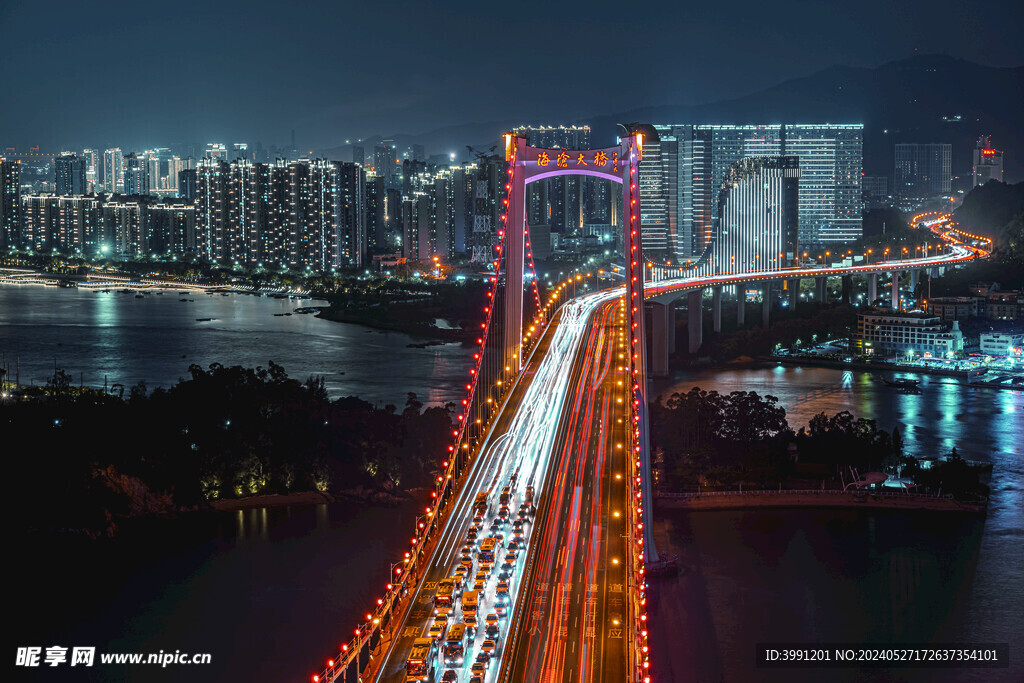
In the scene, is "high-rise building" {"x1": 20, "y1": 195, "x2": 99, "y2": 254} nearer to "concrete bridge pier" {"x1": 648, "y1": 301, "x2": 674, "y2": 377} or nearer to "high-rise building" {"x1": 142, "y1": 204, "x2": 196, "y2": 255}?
"high-rise building" {"x1": 142, "y1": 204, "x2": 196, "y2": 255}

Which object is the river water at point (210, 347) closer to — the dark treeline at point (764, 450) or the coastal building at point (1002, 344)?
the dark treeline at point (764, 450)

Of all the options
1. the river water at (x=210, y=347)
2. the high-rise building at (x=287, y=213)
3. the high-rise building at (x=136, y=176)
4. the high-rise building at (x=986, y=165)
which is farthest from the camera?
the high-rise building at (x=136, y=176)

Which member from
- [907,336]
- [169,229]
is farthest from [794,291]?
[169,229]

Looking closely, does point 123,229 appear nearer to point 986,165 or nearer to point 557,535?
point 986,165

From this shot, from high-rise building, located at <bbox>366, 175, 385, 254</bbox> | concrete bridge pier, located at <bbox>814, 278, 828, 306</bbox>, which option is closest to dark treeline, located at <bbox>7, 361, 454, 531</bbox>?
concrete bridge pier, located at <bbox>814, 278, 828, 306</bbox>

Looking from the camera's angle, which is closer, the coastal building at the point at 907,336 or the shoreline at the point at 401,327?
the coastal building at the point at 907,336

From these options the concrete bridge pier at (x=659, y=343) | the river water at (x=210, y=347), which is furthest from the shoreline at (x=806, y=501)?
the concrete bridge pier at (x=659, y=343)

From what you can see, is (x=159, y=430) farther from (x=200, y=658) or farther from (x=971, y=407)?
(x=971, y=407)
